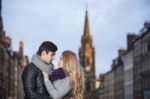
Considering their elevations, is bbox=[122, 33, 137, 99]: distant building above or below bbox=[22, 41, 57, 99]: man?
above

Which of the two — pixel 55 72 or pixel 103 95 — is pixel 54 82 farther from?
pixel 103 95

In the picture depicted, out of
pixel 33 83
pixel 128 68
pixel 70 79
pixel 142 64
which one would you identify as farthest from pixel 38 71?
pixel 128 68

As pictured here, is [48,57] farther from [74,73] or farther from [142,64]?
[142,64]

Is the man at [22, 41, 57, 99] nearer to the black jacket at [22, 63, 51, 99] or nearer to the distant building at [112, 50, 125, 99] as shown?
the black jacket at [22, 63, 51, 99]

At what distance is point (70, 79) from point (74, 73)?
4.2 inches

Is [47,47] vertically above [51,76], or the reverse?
[47,47]

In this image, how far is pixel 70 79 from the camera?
25.7 ft

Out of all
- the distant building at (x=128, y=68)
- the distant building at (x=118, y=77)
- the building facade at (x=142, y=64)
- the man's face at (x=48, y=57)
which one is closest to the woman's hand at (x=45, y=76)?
the man's face at (x=48, y=57)

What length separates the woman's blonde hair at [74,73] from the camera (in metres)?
7.82

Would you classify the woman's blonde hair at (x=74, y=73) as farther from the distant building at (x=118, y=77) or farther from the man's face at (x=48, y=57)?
the distant building at (x=118, y=77)

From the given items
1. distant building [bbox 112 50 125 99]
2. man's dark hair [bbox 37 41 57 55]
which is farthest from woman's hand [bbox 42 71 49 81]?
distant building [bbox 112 50 125 99]

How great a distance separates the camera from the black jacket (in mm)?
7418

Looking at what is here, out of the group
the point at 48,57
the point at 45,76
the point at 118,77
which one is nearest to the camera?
the point at 45,76

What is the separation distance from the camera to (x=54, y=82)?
7.79 m
